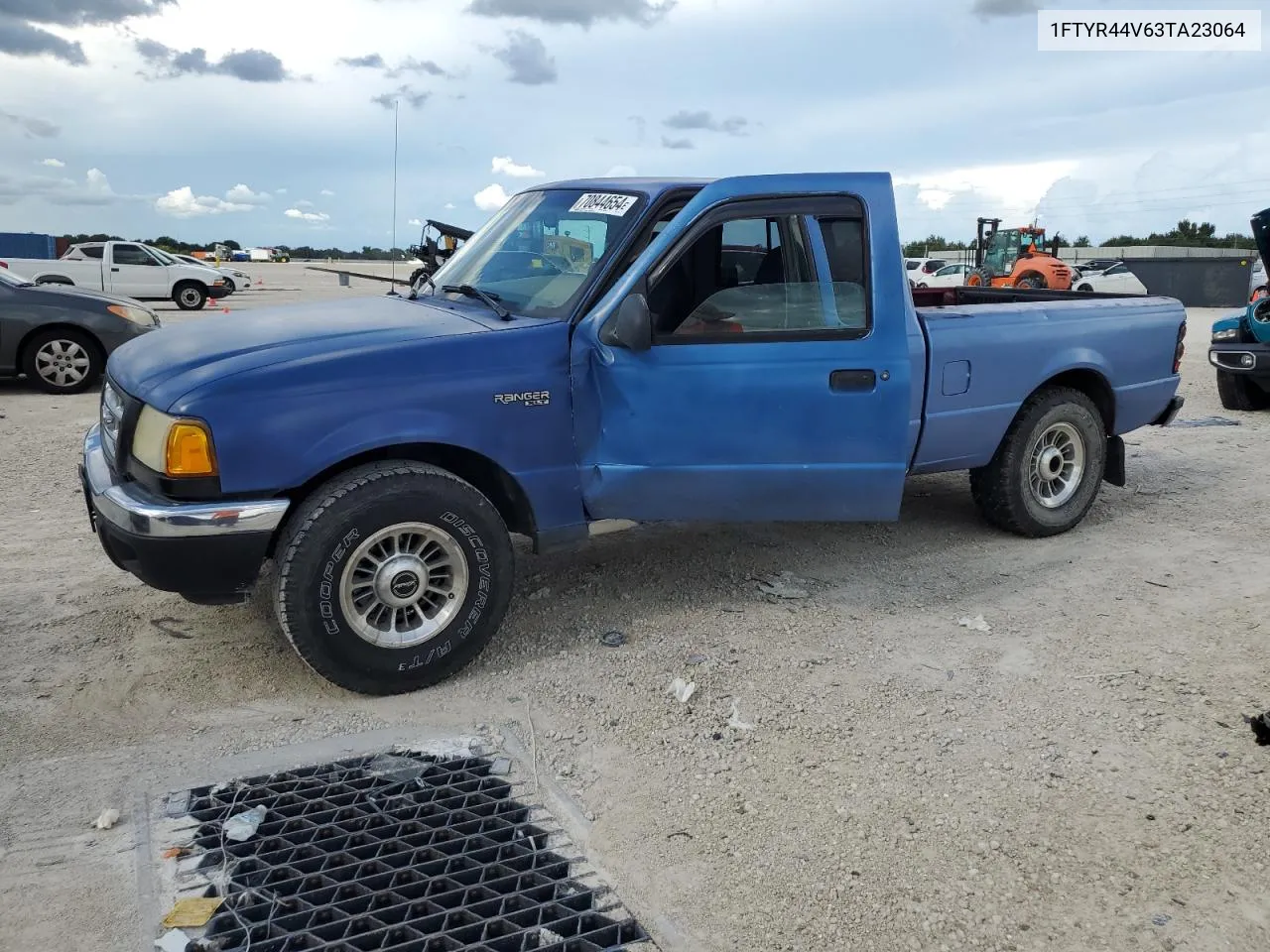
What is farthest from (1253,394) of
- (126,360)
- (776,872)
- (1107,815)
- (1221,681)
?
(126,360)

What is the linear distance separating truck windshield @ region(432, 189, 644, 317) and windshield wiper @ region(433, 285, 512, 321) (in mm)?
26

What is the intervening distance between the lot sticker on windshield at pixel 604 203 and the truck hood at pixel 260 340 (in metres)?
0.76

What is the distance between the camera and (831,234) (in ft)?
14.9

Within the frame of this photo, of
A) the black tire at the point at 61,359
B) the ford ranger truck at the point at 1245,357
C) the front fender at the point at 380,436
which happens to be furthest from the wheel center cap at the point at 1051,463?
the black tire at the point at 61,359

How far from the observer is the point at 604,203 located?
4.58 m

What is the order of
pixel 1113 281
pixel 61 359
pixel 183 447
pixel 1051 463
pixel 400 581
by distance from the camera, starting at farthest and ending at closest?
pixel 1113 281 < pixel 61 359 < pixel 1051 463 < pixel 400 581 < pixel 183 447

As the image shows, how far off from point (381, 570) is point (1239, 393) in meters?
9.70

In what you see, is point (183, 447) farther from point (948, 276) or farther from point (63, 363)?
point (948, 276)

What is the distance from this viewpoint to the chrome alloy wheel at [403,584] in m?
3.82

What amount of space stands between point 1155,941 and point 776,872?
0.97 metres

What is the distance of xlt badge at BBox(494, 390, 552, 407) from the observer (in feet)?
13.2

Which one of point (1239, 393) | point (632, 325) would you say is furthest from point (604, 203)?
point (1239, 393)

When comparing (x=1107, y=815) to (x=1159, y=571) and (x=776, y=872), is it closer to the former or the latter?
(x=776, y=872)

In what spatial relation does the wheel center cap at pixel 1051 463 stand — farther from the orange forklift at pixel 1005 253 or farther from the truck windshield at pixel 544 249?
the orange forklift at pixel 1005 253
